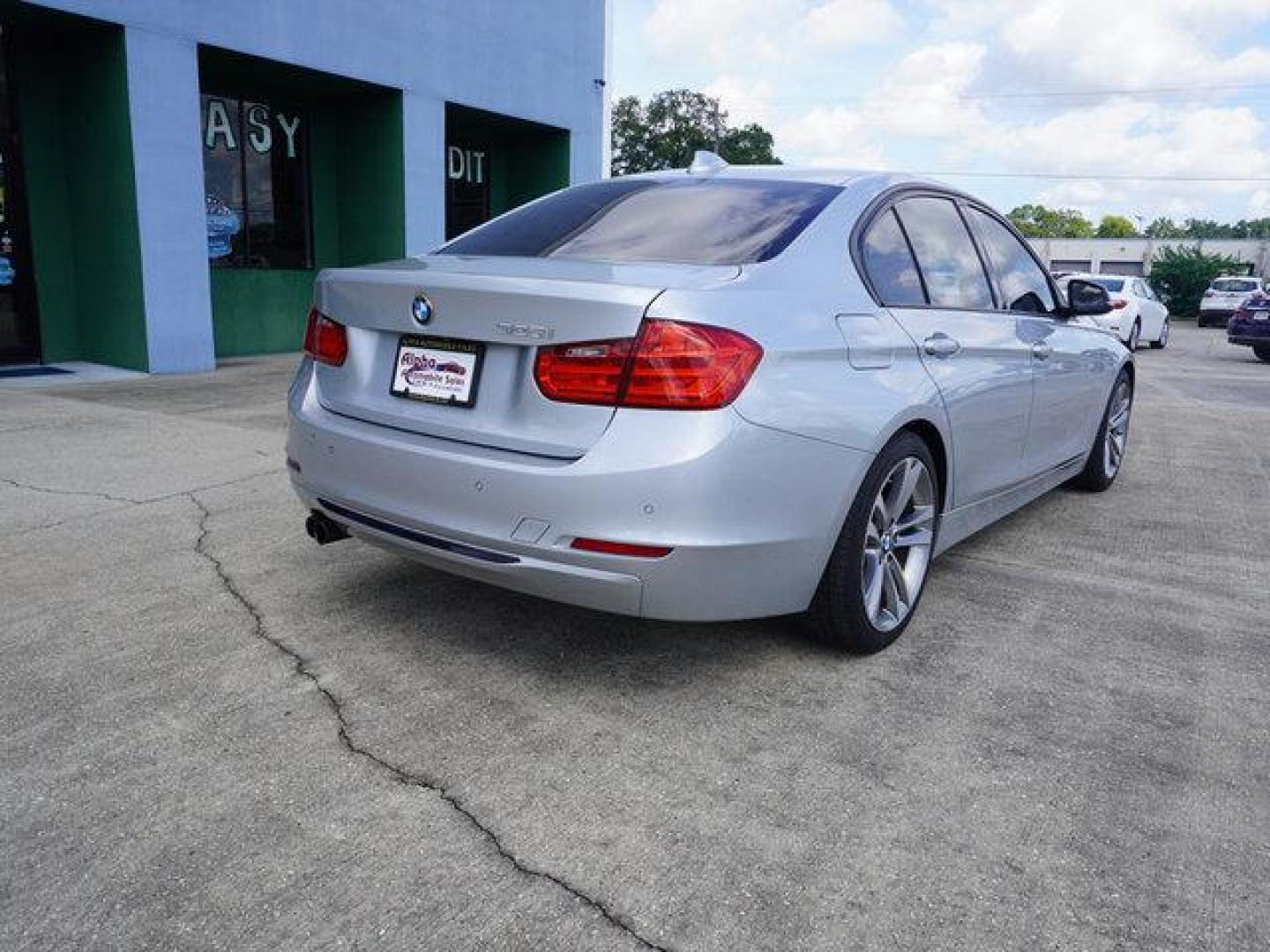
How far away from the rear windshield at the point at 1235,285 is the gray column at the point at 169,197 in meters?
32.1

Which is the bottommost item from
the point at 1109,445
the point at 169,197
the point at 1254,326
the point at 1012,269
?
the point at 1109,445

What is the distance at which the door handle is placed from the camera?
11.0 feet

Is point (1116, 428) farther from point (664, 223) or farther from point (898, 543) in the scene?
point (664, 223)

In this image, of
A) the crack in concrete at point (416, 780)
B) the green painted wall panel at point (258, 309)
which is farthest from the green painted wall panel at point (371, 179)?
the crack in concrete at point (416, 780)

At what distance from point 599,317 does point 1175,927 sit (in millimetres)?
1834

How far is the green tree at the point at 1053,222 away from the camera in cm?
13300

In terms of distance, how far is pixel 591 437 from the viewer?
8.42 feet

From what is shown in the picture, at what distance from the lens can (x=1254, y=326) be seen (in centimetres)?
1644

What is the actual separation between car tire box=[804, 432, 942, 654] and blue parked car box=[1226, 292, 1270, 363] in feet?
51.8

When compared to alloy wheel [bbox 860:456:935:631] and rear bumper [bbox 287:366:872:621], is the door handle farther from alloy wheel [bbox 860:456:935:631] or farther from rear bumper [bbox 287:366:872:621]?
rear bumper [bbox 287:366:872:621]

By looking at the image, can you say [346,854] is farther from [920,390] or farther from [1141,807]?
[920,390]

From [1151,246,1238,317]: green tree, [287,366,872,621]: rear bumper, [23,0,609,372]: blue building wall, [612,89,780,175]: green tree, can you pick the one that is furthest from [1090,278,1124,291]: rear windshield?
[612,89,780,175]: green tree

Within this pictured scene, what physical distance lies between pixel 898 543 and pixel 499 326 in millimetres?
1551

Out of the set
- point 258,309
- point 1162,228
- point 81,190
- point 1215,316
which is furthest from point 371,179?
point 1162,228
